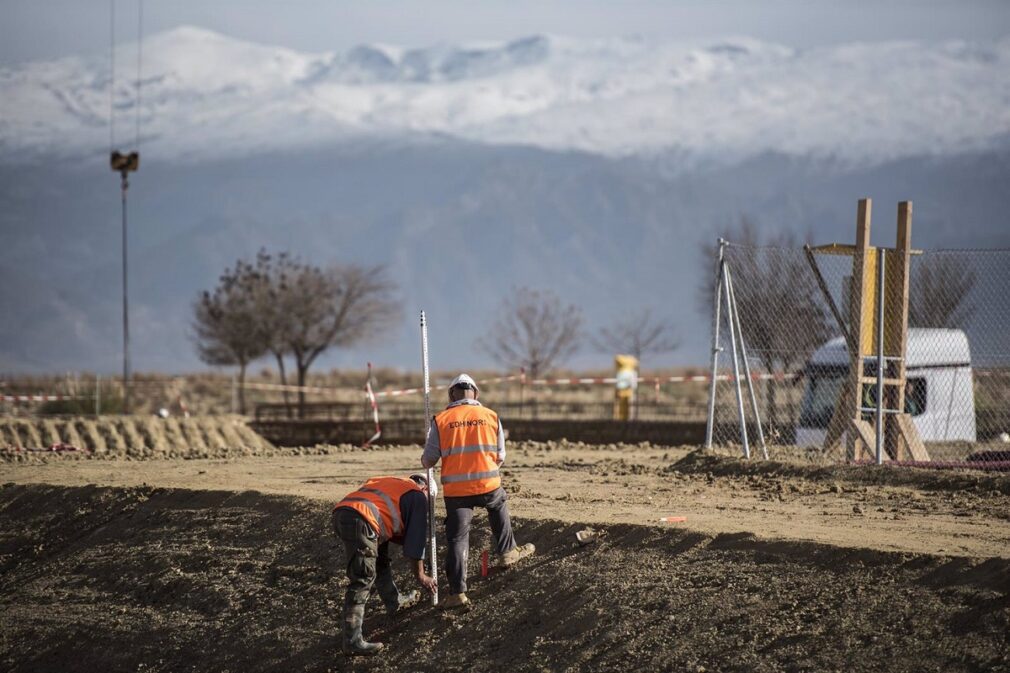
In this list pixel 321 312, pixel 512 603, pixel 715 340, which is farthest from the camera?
pixel 321 312

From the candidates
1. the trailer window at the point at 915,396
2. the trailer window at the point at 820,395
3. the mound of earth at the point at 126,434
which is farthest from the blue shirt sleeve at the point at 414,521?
the mound of earth at the point at 126,434

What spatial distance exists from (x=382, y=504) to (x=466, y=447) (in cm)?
81

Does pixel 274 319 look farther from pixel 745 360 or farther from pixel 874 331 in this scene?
pixel 874 331

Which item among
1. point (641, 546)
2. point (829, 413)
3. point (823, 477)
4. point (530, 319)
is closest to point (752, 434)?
point (829, 413)

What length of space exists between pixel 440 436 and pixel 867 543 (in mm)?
3491

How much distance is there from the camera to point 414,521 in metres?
11.5

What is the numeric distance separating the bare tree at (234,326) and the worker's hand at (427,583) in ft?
140

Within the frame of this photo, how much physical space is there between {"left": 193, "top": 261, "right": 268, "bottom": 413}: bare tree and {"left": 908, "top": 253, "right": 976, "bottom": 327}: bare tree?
88.4 ft

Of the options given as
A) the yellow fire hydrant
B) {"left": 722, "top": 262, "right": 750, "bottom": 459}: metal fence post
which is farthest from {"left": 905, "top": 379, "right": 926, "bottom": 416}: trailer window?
the yellow fire hydrant

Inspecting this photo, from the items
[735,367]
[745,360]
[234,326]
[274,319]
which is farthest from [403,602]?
[234,326]

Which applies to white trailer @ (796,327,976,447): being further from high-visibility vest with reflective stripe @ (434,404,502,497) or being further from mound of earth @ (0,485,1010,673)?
high-visibility vest with reflective stripe @ (434,404,502,497)

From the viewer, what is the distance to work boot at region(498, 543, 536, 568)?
1208cm

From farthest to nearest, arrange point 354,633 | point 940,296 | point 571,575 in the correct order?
point 940,296 < point 571,575 < point 354,633

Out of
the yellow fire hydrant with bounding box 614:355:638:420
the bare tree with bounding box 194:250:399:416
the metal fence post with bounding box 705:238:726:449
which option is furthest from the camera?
the bare tree with bounding box 194:250:399:416
